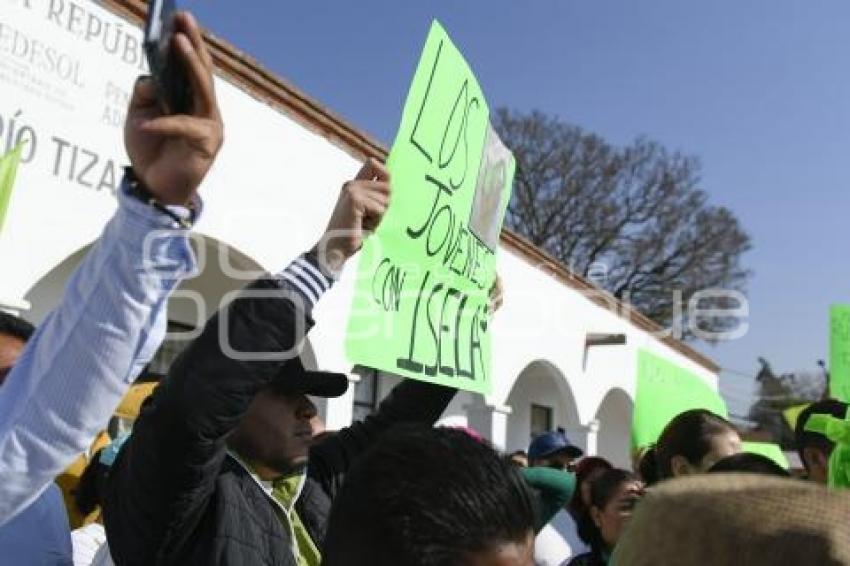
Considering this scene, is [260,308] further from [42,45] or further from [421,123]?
[42,45]

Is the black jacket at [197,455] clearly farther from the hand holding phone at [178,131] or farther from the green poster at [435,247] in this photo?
the green poster at [435,247]

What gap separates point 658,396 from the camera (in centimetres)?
487

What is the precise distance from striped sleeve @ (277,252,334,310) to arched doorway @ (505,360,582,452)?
11.4 m

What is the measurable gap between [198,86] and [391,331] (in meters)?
1.23

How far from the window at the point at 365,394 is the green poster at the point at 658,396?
15.6 ft

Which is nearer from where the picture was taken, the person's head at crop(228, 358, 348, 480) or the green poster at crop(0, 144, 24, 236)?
the person's head at crop(228, 358, 348, 480)

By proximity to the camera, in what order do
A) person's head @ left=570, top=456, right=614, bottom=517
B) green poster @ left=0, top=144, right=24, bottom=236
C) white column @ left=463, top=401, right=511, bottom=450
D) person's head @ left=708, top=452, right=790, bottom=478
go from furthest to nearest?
white column @ left=463, top=401, right=511, bottom=450
person's head @ left=570, top=456, right=614, bottom=517
person's head @ left=708, top=452, right=790, bottom=478
green poster @ left=0, top=144, right=24, bottom=236

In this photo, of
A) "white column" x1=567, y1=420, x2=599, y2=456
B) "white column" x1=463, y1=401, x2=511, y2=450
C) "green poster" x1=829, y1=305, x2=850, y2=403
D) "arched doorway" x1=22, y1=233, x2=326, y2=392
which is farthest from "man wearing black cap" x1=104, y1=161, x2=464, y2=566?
"white column" x1=567, y1=420, x2=599, y2=456

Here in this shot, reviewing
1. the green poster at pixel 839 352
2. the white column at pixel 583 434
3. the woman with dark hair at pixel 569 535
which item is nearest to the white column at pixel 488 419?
the white column at pixel 583 434

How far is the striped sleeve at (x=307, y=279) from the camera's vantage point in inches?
57.9

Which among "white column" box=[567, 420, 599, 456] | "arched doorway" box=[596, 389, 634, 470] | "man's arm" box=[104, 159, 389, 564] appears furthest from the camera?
"arched doorway" box=[596, 389, 634, 470]

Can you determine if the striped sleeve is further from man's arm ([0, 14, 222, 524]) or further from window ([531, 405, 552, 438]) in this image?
window ([531, 405, 552, 438])

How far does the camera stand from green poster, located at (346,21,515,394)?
2145mm

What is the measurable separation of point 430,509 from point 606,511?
2075 millimetres
